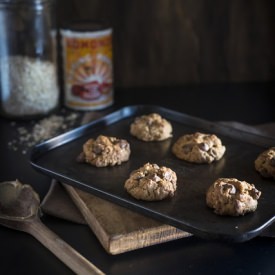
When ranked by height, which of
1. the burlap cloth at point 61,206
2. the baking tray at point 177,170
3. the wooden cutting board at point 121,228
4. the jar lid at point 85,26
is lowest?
the burlap cloth at point 61,206

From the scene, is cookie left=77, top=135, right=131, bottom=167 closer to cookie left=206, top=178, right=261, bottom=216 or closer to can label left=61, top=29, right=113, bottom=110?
cookie left=206, top=178, right=261, bottom=216

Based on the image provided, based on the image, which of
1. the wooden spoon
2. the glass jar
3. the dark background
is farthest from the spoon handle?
the dark background

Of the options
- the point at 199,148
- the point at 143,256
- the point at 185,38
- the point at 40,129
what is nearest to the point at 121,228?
the point at 143,256

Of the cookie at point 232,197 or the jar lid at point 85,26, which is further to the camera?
the jar lid at point 85,26

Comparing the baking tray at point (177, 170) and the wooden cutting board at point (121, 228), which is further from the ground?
the baking tray at point (177, 170)

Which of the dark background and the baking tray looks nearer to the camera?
the baking tray

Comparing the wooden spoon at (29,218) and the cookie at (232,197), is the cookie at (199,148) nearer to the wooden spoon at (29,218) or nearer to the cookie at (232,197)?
the cookie at (232,197)

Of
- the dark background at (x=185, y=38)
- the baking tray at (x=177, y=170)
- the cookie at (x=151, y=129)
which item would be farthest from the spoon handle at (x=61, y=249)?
the dark background at (x=185, y=38)

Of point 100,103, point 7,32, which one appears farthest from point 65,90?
point 7,32
